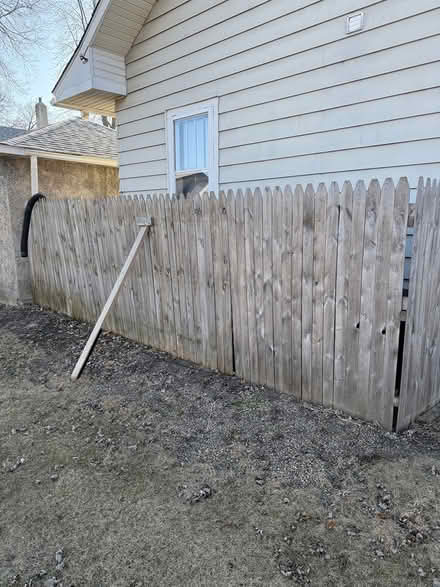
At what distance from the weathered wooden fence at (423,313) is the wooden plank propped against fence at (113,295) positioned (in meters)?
2.82

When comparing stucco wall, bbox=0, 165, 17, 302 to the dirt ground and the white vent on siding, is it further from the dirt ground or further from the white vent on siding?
the white vent on siding

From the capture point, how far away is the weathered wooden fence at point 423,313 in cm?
275

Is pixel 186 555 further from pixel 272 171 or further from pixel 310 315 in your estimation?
pixel 272 171

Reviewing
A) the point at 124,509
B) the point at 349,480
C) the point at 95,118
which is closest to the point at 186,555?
the point at 124,509

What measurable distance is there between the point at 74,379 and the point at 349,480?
2.85m

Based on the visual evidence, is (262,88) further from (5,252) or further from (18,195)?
(5,252)

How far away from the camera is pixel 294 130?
4.58m

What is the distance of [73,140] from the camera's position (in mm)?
9539

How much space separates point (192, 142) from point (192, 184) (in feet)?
1.97

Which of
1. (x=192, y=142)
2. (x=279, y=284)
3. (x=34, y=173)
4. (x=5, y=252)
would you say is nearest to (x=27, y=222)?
(x=5, y=252)

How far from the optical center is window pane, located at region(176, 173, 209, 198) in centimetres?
575

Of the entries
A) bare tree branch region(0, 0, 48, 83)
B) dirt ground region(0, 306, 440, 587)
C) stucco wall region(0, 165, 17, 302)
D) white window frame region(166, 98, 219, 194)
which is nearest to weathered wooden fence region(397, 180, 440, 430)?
dirt ground region(0, 306, 440, 587)

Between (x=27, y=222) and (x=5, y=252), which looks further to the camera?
(x=5, y=252)

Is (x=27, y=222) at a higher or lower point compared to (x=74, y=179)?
lower
